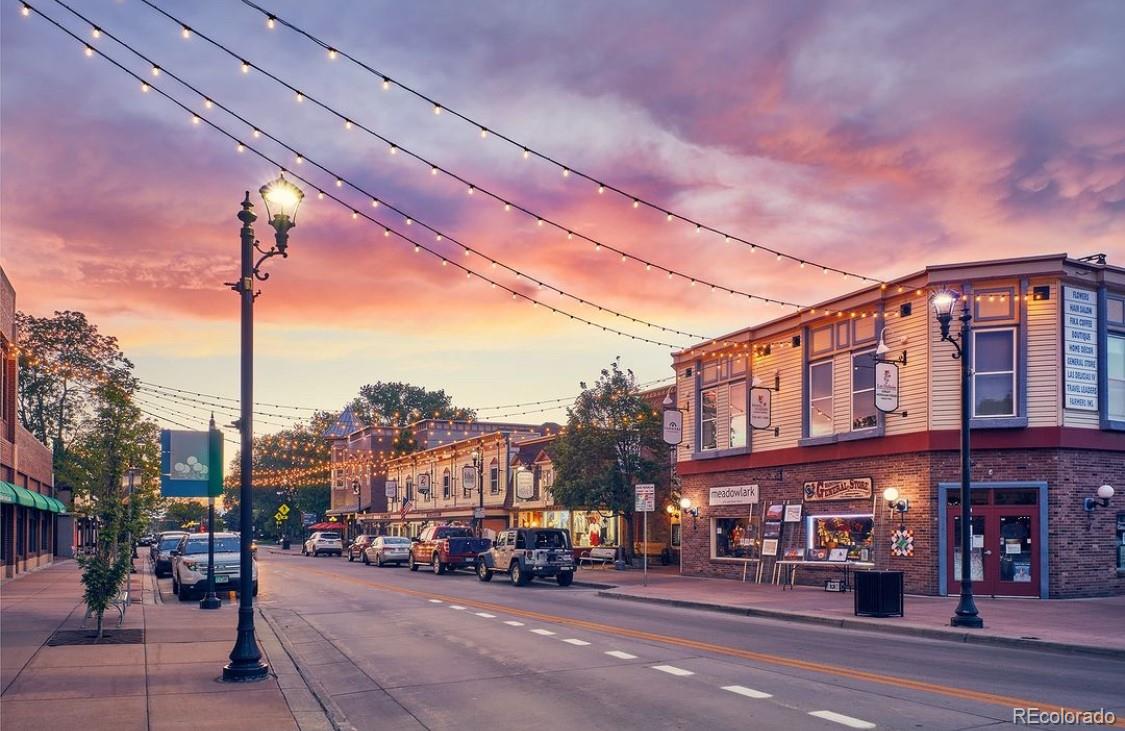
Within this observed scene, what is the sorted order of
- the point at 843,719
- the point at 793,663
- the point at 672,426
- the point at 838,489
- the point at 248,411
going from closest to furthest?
the point at 843,719, the point at 248,411, the point at 793,663, the point at 838,489, the point at 672,426

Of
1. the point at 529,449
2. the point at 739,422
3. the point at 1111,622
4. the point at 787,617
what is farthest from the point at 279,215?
the point at 529,449

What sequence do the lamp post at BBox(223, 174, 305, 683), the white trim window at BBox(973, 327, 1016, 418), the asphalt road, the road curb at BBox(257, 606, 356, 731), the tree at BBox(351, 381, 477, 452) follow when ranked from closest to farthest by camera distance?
the road curb at BBox(257, 606, 356, 731) → the asphalt road → the lamp post at BBox(223, 174, 305, 683) → the white trim window at BBox(973, 327, 1016, 418) → the tree at BBox(351, 381, 477, 452)

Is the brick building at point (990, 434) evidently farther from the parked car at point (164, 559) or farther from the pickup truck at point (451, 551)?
the parked car at point (164, 559)

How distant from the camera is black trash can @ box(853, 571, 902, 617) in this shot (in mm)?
19297

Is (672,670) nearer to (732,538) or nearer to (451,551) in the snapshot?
(732,538)

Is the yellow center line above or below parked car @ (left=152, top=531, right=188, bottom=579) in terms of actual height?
above

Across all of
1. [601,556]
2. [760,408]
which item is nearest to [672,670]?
[760,408]

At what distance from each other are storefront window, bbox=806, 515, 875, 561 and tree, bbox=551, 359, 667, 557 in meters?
12.3

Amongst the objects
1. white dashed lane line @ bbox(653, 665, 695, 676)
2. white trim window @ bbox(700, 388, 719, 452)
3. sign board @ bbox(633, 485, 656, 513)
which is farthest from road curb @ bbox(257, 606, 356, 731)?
white trim window @ bbox(700, 388, 719, 452)

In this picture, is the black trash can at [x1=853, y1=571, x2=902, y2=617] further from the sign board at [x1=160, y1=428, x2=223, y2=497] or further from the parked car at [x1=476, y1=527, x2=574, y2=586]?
the parked car at [x1=476, y1=527, x2=574, y2=586]

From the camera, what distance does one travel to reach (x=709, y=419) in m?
34.5

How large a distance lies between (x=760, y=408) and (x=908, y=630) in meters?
13.0

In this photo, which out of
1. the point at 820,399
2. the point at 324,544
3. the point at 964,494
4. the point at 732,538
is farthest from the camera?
the point at 324,544

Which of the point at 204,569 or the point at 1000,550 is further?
the point at 204,569
